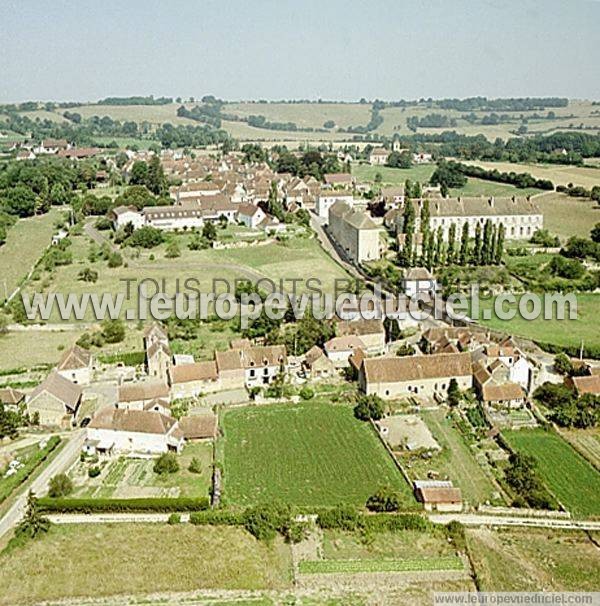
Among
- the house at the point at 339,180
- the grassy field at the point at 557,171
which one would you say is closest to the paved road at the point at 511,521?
the grassy field at the point at 557,171

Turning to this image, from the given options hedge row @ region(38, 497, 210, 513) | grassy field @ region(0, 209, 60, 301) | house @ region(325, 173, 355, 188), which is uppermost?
house @ region(325, 173, 355, 188)

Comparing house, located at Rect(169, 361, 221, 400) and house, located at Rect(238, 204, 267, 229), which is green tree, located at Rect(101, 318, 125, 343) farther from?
house, located at Rect(238, 204, 267, 229)

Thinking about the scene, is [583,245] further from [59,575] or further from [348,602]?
[59,575]

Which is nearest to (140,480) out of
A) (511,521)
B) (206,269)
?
(511,521)

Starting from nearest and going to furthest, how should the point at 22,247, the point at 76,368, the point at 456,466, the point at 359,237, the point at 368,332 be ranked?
the point at 456,466 → the point at 76,368 → the point at 368,332 → the point at 359,237 → the point at 22,247

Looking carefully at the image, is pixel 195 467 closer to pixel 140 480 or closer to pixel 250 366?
pixel 140 480

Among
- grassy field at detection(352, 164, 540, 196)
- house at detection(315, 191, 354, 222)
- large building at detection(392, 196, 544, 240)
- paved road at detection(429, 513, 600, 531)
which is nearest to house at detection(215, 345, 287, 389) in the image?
paved road at detection(429, 513, 600, 531)
